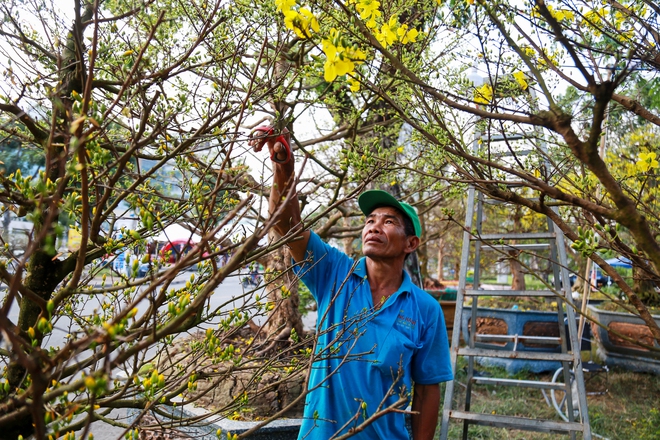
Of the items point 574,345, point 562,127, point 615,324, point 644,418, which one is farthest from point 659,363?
point 562,127

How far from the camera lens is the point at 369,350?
86.1 inches

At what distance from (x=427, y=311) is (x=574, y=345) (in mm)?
1794

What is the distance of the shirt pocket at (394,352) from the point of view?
Result: 214cm

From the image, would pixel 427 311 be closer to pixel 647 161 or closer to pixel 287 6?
pixel 647 161

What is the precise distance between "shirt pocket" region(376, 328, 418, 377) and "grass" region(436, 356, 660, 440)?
306cm

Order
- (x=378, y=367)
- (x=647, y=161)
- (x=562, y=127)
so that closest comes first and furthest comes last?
(x=562, y=127)
(x=378, y=367)
(x=647, y=161)

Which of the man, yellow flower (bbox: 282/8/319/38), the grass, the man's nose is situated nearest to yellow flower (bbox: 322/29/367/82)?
yellow flower (bbox: 282/8/319/38)

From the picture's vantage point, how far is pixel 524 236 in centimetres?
394

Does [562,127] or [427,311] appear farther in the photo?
[427,311]

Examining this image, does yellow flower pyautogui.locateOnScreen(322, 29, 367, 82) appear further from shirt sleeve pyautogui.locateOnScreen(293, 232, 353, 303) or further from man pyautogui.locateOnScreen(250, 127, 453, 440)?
shirt sleeve pyautogui.locateOnScreen(293, 232, 353, 303)

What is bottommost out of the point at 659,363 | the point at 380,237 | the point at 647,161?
the point at 659,363

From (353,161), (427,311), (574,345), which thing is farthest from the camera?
(574,345)

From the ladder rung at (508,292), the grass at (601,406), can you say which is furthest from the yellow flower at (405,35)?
the grass at (601,406)

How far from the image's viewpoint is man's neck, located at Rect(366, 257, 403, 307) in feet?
8.11
